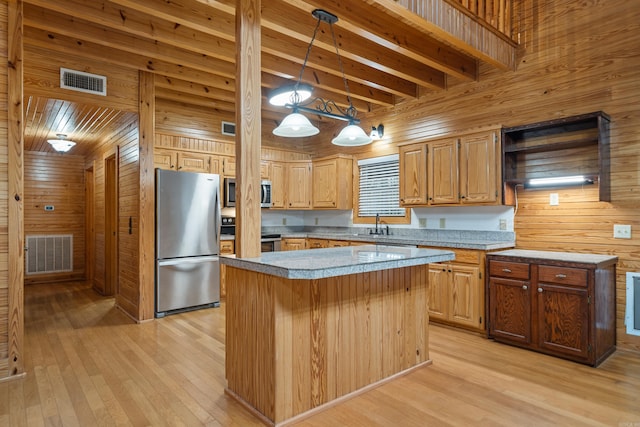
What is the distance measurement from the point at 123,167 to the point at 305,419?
165 inches

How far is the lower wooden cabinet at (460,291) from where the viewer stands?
12.3ft

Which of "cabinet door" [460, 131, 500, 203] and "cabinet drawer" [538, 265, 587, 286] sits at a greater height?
"cabinet door" [460, 131, 500, 203]

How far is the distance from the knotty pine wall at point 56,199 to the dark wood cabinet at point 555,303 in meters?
7.38

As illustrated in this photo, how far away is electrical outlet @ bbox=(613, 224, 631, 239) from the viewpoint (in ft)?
10.9

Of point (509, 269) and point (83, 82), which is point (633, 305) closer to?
point (509, 269)

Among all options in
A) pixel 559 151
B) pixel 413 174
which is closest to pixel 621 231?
pixel 559 151

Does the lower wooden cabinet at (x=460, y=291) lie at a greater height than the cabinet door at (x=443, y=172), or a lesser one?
lesser

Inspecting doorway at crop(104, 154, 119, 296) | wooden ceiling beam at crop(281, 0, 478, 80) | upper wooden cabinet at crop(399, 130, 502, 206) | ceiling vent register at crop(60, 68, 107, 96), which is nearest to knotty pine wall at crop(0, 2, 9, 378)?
ceiling vent register at crop(60, 68, 107, 96)

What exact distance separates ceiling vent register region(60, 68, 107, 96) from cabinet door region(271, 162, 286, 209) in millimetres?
2693

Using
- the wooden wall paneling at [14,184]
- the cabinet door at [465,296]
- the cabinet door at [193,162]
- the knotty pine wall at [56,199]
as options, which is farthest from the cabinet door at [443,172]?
the knotty pine wall at [56,199]

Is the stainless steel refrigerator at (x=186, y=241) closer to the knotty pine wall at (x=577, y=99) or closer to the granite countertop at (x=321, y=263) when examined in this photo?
the granite countertop at (x=321, y=263)

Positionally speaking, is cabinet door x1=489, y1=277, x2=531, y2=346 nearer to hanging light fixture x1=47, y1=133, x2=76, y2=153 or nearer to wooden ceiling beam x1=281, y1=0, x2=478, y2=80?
wooden ceiling beam x1=281, y1=0, x2=478, y2=80

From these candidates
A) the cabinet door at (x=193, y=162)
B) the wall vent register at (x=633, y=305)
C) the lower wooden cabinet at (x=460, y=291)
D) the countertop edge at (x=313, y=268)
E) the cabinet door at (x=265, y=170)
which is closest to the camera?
the countertop edge at (x=313, y=268)

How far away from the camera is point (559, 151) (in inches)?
147
